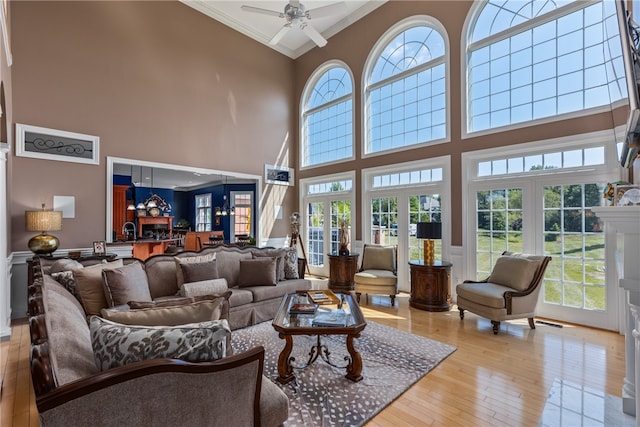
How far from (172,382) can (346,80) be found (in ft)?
21.8

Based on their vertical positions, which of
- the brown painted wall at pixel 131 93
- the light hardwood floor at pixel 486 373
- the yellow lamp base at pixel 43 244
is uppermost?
the brown painted wall at pixel 131 93

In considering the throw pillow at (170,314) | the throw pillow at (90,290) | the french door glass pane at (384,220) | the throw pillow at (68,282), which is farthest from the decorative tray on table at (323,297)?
the french door glass pane at (384,220)

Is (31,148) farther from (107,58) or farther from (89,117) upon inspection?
(107,58)

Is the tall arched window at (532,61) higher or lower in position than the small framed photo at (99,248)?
higher

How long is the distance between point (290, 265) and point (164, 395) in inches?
132

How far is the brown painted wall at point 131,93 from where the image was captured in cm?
412

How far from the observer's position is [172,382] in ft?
3.58

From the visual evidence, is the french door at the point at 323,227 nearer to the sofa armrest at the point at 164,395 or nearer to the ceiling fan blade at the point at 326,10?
the ceiling fan blade at the point at 326,10

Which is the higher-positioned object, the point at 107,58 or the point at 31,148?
the point at 107,58

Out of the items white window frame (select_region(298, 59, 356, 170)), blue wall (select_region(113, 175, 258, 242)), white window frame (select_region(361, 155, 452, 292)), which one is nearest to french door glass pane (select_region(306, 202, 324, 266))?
white window frame (select_region(298, 59, 356, 170))

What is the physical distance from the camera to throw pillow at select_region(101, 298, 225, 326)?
1.46 metres

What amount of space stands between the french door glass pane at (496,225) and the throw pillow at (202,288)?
3.77 meters

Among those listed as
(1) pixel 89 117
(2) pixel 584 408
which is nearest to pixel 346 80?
(1) pixel 89 117

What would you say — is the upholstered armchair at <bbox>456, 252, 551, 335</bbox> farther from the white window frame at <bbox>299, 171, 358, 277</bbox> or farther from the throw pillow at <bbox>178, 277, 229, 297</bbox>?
the throw pillow at <bbox>178, 277, 229, 297</bbox>
